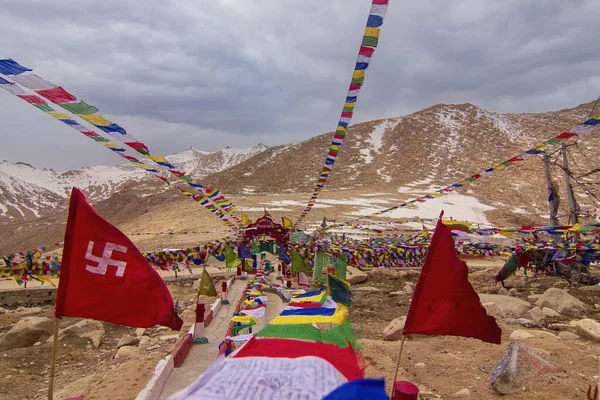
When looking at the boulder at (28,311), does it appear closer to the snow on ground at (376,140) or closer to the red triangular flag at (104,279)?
the red triangular flag at (104,279)

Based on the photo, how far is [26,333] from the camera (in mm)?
12383

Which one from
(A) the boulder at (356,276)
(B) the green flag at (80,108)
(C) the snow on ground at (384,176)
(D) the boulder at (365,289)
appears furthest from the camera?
(C) the snow on ground at (384,176)

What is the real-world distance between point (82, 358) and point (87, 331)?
7.00ft

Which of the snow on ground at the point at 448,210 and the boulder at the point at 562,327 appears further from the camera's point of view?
the snow on ground at the point at 448,210

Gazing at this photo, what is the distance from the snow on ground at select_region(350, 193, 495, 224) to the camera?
40.0 m

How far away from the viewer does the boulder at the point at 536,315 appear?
1052 cm

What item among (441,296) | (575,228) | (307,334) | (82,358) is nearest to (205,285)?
(82,358)

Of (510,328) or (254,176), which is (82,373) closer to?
(510,328)

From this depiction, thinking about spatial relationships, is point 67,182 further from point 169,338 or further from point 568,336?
point 568,336

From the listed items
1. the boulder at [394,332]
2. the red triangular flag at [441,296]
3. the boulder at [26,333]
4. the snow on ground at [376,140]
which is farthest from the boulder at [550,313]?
the snow on ground at [376,140]

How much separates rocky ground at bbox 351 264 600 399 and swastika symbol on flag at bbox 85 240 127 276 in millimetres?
4822

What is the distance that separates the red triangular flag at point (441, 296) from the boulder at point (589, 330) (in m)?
6.46

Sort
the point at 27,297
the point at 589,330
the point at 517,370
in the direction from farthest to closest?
the point at 27,297 → the point at 589,330 → the point at 517,370

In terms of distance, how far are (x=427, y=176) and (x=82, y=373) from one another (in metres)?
62.2
